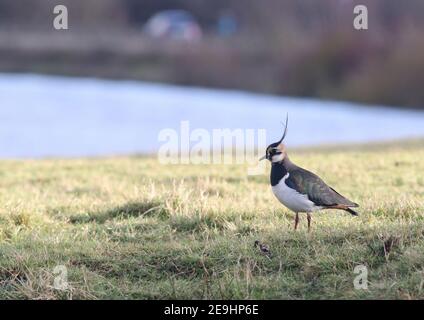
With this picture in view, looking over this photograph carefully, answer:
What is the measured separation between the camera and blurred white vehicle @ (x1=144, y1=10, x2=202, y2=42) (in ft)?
124

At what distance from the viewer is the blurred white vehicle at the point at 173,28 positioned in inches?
1494

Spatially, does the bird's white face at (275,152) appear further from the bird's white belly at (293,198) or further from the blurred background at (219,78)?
the blurred background at (219,78)

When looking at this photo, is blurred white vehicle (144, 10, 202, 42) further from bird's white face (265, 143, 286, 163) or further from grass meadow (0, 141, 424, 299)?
bird's white face (265, 143, 286, 163)

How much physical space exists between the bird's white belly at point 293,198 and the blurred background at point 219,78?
35.6ft

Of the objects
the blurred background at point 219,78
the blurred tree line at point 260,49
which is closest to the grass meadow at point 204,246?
the blurred background at point 219,78

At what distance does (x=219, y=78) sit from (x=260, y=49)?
262 centimetres

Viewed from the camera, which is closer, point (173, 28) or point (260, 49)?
point (260, 49)

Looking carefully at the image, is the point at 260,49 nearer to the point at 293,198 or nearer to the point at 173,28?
the point at 173,28

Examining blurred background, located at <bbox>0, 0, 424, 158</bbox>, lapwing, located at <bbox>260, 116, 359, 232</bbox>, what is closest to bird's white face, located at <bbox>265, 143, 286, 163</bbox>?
lapwing, located at <bbox>260, 116, 359, 232</bbox>

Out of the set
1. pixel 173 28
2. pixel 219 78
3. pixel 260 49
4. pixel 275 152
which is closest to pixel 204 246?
pixel 275 152

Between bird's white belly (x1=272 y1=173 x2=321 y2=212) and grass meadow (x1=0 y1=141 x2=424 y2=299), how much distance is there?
0.24 m

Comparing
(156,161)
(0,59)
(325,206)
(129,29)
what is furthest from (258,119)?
(129,29)

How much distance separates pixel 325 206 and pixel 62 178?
16.6 ft

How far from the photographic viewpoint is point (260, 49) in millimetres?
31812
